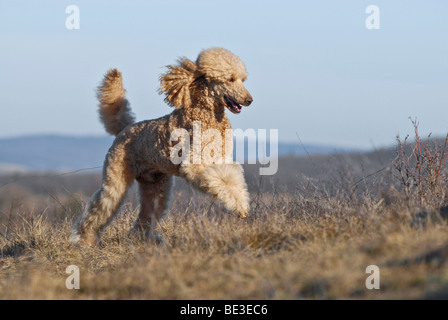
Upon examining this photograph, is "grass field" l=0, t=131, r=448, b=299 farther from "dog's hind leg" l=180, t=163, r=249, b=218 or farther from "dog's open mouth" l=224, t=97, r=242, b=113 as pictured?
"dog's open mouth" l=224, t=97, r=242, b=113

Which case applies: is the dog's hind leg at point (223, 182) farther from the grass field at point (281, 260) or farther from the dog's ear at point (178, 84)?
the dog's ear at point (178, 84)

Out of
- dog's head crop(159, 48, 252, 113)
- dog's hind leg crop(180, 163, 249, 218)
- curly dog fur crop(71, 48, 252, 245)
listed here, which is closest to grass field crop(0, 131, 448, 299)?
dog's hind leg crop(180, 163, 249, 218)

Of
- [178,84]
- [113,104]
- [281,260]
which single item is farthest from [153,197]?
[281,260]

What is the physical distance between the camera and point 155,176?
7.07m

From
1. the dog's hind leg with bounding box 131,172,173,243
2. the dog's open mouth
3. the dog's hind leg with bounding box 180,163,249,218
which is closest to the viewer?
the dog's hind leg with bounding box 180,163,249,218

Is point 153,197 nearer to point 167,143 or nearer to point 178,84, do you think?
point 167,143

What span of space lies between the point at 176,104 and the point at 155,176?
3.24 ft

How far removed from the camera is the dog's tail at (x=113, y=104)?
A: 23.5ft

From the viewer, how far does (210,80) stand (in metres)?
6.47

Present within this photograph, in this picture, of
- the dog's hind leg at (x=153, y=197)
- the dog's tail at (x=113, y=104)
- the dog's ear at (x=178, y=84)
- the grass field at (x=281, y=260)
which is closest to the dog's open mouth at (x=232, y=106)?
the dog's ear at (x=178, y=84)

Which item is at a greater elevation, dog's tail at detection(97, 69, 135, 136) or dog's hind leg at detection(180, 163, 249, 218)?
dog's tail at detection(97, 69, 135, 136)

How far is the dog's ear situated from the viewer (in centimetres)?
648

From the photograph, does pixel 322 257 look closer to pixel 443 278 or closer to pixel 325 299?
pixel 325 299

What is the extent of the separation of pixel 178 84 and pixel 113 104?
105cm
